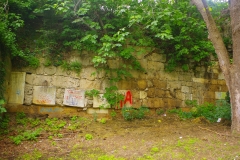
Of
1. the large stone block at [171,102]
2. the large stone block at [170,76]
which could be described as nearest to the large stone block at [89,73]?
the large stone block at [170,76]

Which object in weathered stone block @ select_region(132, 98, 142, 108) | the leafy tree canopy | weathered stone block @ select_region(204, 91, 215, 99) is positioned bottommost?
weathered stone block @ select_region(132, 98, 142, 108)

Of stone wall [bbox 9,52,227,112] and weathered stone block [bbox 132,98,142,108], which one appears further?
weathered stone block [bbox 132,98,142,108]

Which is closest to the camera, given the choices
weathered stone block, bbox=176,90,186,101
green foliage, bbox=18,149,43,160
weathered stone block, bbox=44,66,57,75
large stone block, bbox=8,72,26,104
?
green foliage, bbox=18,149,43,160

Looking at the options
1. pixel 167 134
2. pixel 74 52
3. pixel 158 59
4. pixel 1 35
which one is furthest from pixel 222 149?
pixel 1 35

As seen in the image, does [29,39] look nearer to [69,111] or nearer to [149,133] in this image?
[69,111]

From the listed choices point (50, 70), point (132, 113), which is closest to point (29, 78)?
point (50, 70)

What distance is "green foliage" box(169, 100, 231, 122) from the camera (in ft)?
16.5

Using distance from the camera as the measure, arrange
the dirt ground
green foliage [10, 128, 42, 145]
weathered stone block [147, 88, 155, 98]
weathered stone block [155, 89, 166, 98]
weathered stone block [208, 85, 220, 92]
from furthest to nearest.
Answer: weathered stone block [208, 85, 220, 92] → weathered stone block [155, 89, 166, 98] → weathered stone block [147, 88, 155, 98] → green foliage [10, 128, 42, 145] → the dirt ground

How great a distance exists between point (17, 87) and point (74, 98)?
1.35 metres

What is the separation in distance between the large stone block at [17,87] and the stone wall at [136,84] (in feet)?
0.08

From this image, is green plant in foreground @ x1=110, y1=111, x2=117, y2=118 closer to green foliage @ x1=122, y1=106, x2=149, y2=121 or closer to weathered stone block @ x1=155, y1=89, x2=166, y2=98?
green foliage @ x1=122, y1=106, x2=149, y2=121

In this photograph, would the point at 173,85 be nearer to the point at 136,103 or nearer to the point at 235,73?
the point at 136,103

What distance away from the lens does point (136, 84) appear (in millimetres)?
5781

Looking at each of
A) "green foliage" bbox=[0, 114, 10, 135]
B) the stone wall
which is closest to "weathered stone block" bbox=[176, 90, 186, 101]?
the stone wall
